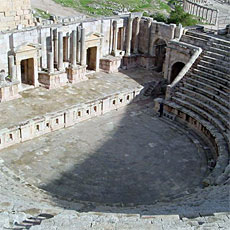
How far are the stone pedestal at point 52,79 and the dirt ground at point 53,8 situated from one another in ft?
77.0

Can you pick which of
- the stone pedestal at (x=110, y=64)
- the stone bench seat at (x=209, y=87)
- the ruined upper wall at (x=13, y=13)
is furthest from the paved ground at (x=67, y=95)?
the ruined upper wall at (x=13, y=13)

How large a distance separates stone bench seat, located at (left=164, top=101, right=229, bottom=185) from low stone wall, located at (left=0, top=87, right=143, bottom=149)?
9.42 feet

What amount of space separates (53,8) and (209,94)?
30401 mm

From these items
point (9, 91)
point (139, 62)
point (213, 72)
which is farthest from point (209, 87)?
point (9, 91)

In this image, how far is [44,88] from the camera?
2409cm

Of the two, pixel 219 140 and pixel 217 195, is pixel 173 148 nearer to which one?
pixel 219 140

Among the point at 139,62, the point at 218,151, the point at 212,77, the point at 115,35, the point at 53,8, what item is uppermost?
the point at 115,35

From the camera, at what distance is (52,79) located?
2411 centimetres

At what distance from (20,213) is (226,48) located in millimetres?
17750

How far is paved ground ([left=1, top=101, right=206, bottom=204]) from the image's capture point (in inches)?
659

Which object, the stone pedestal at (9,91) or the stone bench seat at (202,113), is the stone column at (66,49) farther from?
the stone bench seat at (202,113)

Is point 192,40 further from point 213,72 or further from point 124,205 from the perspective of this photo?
point 124,205

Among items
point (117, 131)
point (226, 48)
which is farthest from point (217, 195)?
point (226, 48)

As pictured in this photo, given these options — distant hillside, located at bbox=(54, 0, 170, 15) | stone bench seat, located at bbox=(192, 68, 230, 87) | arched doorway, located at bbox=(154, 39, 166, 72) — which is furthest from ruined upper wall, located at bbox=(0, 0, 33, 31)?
distant hillside, located at bbox=(54, 0, 170, 15)
